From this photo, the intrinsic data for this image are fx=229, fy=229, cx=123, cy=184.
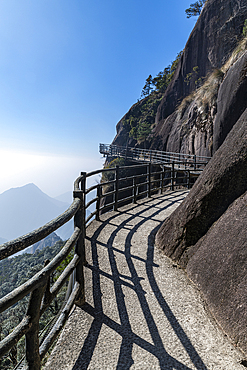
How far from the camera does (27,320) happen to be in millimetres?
1295

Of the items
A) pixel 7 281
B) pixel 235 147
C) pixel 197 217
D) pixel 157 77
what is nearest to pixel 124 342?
pixel 197 217

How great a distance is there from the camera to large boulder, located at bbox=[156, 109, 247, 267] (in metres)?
3.10

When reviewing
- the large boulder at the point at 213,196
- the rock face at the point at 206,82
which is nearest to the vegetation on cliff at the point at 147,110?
the rock face at the point at 206,82

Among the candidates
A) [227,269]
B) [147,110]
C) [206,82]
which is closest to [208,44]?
[206,82]

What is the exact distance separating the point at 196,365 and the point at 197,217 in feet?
6.25

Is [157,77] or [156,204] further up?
[157,77]

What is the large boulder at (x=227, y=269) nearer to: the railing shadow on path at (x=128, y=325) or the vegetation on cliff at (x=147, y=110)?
the railing shadow on path at (x=128, y=325)

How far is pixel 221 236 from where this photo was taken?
2801 mm

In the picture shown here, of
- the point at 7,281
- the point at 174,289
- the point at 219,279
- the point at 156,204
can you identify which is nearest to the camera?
the point at 219,279

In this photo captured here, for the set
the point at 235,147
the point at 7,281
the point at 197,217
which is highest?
the point at 235,147

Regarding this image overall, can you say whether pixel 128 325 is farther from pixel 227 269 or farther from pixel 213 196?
pixel 213 196

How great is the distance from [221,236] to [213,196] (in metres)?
0.67

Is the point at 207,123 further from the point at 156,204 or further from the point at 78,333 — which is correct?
the point at 78,333

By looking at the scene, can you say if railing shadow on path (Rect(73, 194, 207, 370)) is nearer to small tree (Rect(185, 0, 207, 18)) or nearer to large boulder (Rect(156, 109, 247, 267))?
large boulder (Rect(156, 109, 247, 267))
